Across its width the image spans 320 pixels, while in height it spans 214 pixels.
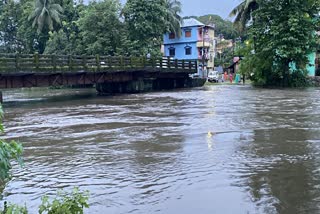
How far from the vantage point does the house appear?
2391 inches

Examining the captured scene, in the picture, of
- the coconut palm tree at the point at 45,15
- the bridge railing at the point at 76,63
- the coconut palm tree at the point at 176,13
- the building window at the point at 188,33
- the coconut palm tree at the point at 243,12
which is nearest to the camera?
the bridge railing at the point at 76,63

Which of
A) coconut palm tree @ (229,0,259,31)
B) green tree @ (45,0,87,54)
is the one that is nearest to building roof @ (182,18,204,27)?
green tree @ (45,0,87,54)

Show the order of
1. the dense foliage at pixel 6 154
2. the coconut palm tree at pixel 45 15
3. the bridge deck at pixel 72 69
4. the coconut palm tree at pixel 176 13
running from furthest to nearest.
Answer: the coconut palm tree at pixel 176 13
the coconut palm tree at pixel 45 15
the bridge deck at pixel 72 69
the dense foliage at pixel 6 154

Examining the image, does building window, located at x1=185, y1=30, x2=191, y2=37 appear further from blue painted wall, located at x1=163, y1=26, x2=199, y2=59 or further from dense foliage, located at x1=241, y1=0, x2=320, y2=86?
dense foliage, located at x1=241, y1=0, x2=320, y2=86

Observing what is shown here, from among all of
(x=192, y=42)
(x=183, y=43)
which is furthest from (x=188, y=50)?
(x=192, y=42)

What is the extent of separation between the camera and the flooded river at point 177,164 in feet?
19.9

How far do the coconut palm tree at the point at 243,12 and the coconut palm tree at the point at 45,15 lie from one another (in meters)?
19.5

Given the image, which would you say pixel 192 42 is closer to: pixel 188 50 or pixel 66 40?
pixel 188 50

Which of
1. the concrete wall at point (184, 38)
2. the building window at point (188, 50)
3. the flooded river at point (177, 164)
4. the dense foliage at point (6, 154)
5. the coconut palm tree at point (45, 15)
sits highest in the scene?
the coconut palm tree at point (45, 15)

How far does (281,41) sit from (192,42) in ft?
95.5

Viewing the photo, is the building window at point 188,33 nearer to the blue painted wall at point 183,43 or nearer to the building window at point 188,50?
the blue painted wall at point 183,43

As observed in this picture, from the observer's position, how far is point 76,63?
2666 centimetres

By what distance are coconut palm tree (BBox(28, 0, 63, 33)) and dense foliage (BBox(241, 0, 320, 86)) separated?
22594mm

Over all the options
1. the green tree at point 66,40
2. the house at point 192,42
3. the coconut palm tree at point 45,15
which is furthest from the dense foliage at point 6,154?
the house at point 192,42
